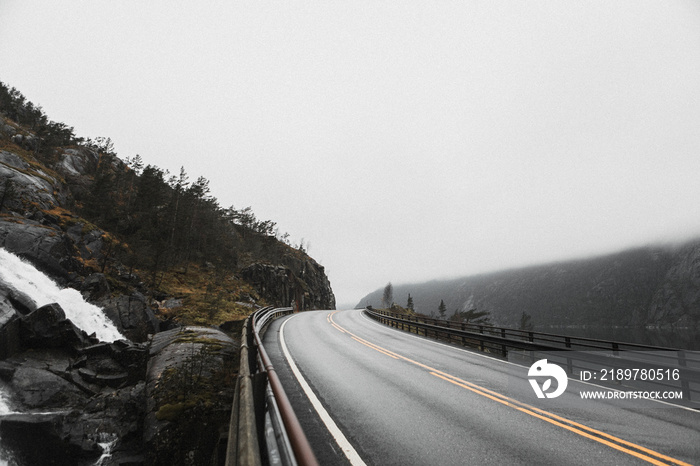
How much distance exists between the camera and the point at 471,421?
5.20 meters

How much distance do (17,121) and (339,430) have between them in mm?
90001

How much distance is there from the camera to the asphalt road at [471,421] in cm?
405

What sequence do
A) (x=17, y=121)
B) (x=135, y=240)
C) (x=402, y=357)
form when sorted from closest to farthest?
1. (x=402, y=357)
2. (x=135, y=240)
3. (x=17, y=121)

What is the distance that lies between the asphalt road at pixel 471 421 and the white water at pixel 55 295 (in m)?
15.4

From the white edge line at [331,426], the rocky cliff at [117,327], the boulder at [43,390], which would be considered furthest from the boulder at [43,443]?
the white edge line at [331,426]

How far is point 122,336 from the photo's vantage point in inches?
706

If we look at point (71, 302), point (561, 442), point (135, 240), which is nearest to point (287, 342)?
point (561, 442)

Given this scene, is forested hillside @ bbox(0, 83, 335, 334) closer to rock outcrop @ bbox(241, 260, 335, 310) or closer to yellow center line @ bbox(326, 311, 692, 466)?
rock outcrop @ bbox(241, 260, 335, 310)

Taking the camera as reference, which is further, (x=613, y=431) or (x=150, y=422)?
(x=150, y=422)

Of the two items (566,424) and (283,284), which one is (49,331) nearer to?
(566,424)

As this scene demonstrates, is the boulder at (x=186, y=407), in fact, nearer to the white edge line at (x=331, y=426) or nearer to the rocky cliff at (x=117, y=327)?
the rocky cliff at (x=117, y=327)

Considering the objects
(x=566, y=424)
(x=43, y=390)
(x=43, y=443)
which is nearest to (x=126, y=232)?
(x=43, y=390)

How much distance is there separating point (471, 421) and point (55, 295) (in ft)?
76.5

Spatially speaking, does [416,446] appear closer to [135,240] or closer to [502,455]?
[502,455]
